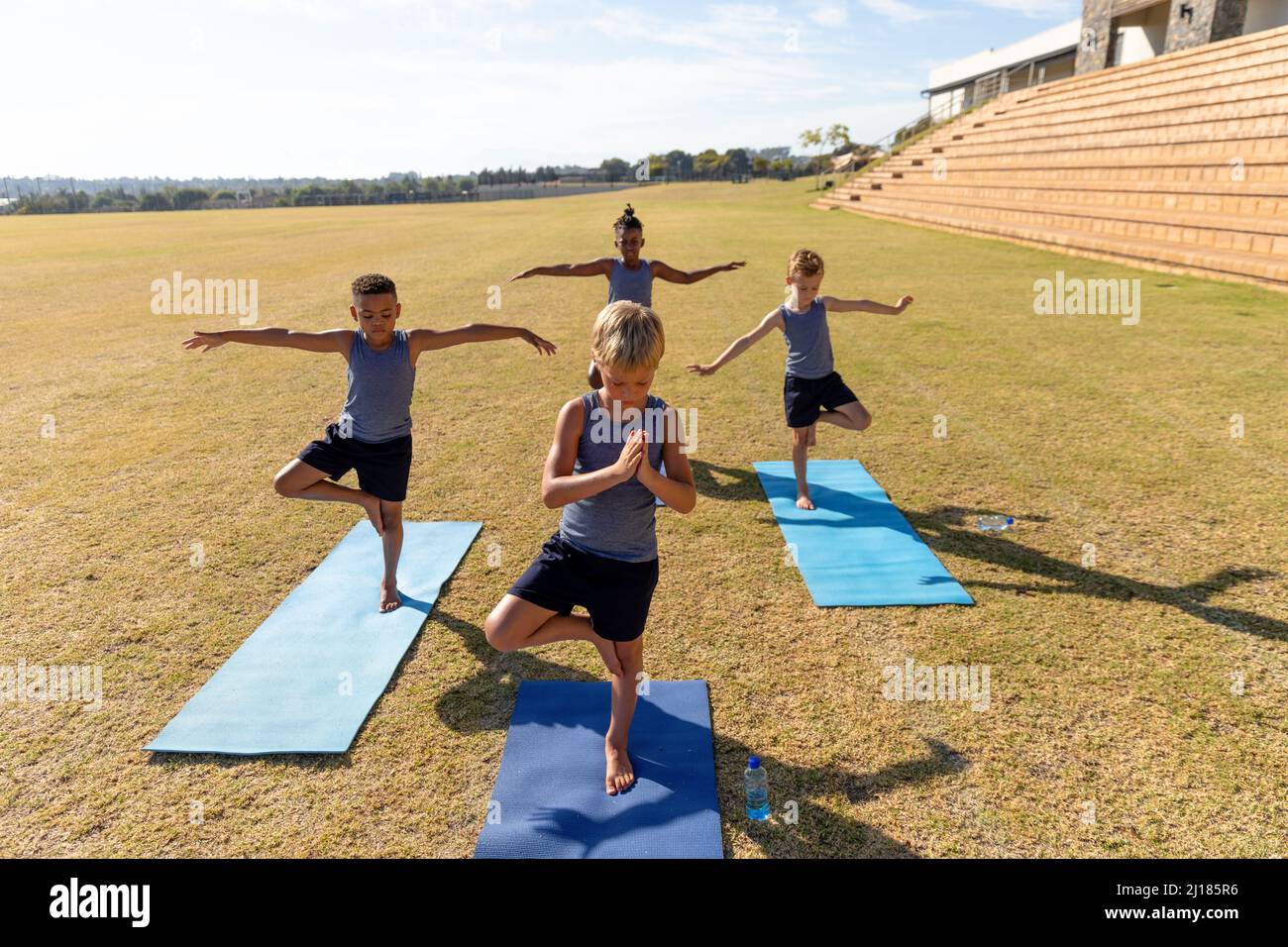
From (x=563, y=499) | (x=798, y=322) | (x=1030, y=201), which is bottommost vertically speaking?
(x=563, y=499)

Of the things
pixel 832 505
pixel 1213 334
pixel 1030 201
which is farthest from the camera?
pixel 1030 201

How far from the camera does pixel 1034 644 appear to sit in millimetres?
4656

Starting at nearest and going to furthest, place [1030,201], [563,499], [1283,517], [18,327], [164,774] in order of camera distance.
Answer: [563,499] < [164,774] < [1283,517] < [18,327] < [1030,201]

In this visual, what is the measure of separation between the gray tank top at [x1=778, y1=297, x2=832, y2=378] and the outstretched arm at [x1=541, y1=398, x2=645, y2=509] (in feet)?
12.0

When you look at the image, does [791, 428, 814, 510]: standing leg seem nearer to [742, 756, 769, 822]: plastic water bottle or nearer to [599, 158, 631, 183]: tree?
[742, 756, 769, 822]: plastic water bottle

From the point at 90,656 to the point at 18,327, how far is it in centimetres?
1466

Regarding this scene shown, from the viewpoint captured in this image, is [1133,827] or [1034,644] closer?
[1133,827]

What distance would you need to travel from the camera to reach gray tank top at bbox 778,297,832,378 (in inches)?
253

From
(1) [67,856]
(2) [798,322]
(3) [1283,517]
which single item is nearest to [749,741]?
(1) [67,856]

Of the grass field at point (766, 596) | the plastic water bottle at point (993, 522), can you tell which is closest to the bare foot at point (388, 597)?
the grass field at point (766, 596)

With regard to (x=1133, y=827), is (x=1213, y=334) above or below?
above

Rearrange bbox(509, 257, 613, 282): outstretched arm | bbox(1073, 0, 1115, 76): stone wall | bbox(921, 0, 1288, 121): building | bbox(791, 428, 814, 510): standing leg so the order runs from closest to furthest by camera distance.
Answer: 1. bbox(791, 428, 814, 510): standing leg
2. bbox(509, 257, 613, 282): outstretched arm
3. bbox(921, 0, 1288, 121): building
4. bbox(1073, 0, 1115, 76): stone wall

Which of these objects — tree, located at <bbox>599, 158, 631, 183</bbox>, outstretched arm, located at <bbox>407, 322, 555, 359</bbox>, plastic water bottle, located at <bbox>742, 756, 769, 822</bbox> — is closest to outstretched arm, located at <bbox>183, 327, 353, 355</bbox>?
outstretched arm, located at <bbox>407, 322, 555, 359</bbox>

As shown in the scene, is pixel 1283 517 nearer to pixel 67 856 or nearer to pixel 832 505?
pixel 832 505
